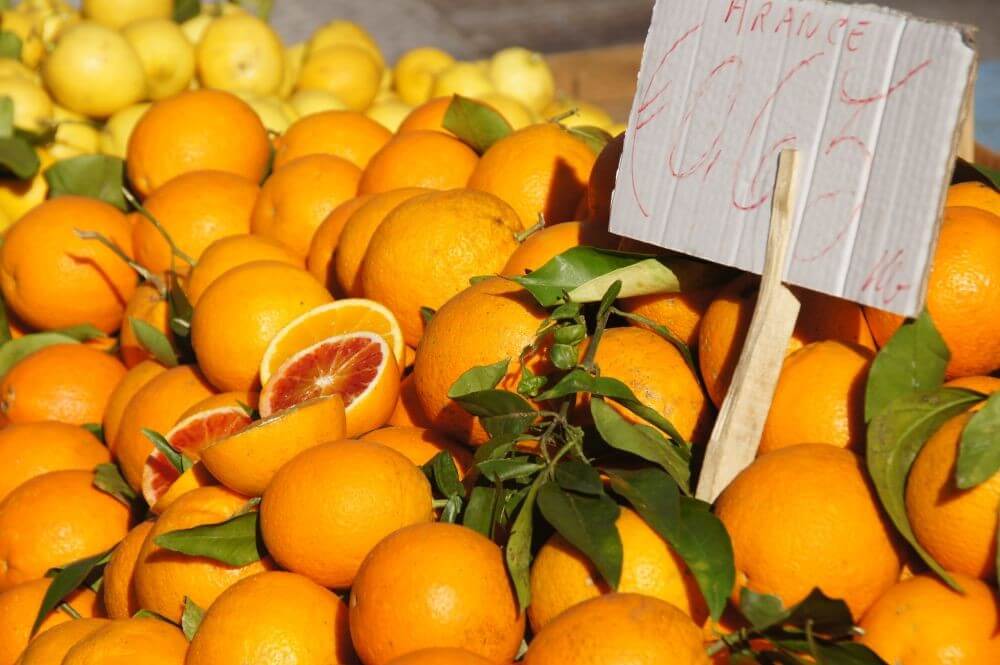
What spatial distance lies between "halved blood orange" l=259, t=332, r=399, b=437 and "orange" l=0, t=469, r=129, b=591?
419 millimetres

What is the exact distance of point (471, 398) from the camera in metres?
Result: 1.37

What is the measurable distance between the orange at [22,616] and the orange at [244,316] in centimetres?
43

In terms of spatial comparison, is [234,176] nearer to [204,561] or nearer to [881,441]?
[204,561]

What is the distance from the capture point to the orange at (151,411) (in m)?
1.79

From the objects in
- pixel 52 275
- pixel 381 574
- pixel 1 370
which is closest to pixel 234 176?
pixel 52 275

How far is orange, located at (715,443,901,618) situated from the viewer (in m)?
1.15

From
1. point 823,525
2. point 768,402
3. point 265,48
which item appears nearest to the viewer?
point 823,525

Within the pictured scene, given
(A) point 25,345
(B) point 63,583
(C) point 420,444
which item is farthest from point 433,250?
(A) point 25,345

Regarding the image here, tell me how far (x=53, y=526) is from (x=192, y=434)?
0.31 meters

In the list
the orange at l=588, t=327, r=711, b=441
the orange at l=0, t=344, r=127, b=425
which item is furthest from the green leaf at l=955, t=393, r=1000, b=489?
the orange at l=0, t=344, r=127, b=425

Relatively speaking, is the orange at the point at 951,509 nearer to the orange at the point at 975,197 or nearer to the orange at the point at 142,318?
the orange at the point at 975,197

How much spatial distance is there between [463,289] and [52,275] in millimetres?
1156

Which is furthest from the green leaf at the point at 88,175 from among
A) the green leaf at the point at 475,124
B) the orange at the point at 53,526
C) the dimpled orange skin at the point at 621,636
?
the dimpled orange skin at the point at 621,636

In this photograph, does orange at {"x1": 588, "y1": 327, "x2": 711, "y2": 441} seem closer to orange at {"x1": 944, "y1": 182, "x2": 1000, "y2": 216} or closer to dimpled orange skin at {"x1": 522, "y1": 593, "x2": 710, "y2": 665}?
dimpled orange skin at {"x1": 522, "y1": 593, "x2": 710, "y2": 665}
